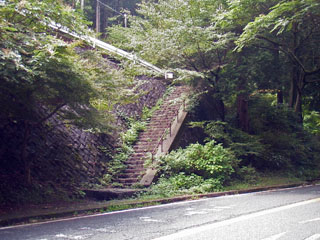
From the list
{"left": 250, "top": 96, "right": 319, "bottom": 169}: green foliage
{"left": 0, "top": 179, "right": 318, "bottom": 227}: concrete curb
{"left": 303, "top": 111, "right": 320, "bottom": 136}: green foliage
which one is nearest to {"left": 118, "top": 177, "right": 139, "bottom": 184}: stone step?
{"left": 0, "top": 179, "right": 318, "bottom": 227}: concrete curb

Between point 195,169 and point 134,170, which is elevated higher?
point 195,169

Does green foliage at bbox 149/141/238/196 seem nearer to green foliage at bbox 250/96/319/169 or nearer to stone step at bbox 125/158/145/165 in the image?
stone step at bbox 125/158/145/165

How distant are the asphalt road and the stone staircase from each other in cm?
522

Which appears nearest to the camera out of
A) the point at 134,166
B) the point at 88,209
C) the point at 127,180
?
the point at 88,209

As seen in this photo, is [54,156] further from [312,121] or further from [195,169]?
[312,121]

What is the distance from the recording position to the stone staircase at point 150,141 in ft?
44.9

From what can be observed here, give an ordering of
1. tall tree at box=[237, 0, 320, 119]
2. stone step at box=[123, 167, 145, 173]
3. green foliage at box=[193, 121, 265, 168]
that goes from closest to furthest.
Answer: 1. tall tree at box=[237, 0, 320, 119]
2. stone step at box=[123, 167, 145, 173]
3. green foliage at box=[193, 121, 265, 168]

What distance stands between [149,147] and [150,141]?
62cm

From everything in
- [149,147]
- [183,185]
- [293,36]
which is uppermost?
[293,36]

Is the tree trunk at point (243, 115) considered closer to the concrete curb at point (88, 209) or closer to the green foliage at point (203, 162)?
the green foliage at point (203, 162)

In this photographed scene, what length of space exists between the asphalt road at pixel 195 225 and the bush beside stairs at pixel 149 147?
135 inches

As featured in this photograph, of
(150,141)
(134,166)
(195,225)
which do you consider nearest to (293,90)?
(150,141)

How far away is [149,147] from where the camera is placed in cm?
1563

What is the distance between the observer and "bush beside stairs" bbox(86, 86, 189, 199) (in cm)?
1170
